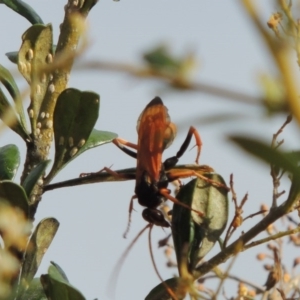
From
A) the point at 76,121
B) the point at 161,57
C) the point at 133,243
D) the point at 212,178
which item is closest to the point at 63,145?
the point at 76,121

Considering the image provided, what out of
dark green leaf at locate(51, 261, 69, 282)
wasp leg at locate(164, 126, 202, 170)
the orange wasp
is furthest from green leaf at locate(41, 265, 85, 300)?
wasp leg at locate(164, 126, 202, 170)

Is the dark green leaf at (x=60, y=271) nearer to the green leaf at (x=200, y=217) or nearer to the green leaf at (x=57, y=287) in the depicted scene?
the green leaf at (x=57, y=287)

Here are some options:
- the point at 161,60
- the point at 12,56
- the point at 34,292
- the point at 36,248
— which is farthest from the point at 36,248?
the point at 161,60

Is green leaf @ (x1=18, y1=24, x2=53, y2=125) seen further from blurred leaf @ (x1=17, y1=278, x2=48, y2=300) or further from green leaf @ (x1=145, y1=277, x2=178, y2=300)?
green leaf @ (x1=145, y1=277, x2=178, y2=300)

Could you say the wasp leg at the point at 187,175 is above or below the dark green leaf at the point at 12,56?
below

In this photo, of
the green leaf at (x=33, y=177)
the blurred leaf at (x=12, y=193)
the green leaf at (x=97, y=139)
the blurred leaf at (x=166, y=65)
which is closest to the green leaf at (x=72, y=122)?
the green leaf at (x=97, y=139)

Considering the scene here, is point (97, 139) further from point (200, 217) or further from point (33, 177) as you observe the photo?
point (200, 217)

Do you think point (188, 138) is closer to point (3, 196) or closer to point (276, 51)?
point (3, 196)
